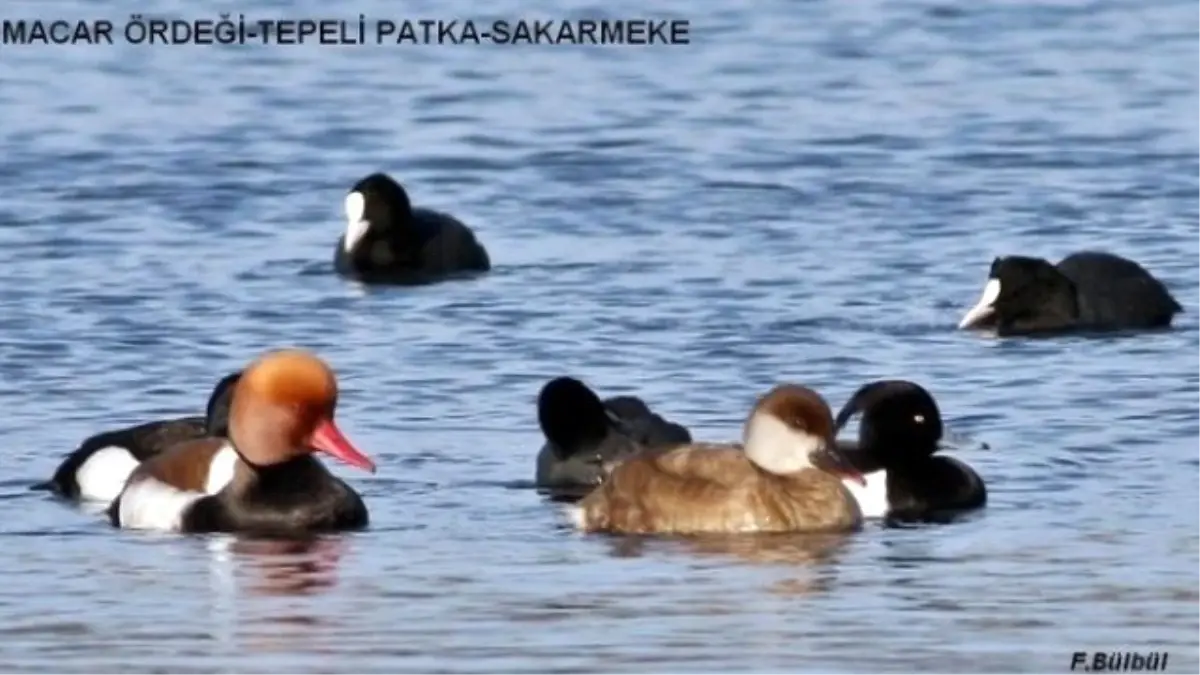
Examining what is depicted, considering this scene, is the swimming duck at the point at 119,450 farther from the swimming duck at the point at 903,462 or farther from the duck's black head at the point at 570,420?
the swimming duck at the point at 903,462

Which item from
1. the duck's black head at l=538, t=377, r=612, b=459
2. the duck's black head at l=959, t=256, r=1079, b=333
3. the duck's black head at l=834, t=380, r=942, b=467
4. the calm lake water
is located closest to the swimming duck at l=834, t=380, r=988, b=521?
the duck's black head at l=834, t=380, r=942, b=467

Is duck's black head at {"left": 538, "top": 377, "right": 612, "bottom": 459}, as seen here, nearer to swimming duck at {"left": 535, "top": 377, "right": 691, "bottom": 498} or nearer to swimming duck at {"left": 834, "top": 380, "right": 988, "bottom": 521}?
swimming duck at {"left": 535, "top": 377, "right": 691, "bottom": 498}

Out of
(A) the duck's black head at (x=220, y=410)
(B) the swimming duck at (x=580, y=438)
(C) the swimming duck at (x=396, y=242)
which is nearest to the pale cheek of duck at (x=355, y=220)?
(C) the swimming duck at (x=396, y=242)

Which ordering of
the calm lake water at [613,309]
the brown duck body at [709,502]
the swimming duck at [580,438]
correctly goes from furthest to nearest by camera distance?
1. the swimming duck at [580,438]
2. the brown duck body at [709,502]
3. the calm lake water at [613,309]

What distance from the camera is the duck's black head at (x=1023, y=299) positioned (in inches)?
693

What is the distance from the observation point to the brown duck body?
43.1ft

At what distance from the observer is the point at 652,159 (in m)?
23.5

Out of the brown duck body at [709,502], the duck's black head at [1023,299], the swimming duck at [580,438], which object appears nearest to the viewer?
the brown duck body at [709,502]

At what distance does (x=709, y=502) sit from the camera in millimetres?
13188

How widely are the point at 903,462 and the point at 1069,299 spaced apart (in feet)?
14.1

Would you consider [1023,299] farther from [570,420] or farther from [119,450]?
[119,450]

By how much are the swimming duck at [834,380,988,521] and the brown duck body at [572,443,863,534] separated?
352 millimetres

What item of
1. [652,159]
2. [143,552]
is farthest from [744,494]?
[652,159]

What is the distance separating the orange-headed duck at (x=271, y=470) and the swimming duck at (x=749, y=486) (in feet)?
3.01
